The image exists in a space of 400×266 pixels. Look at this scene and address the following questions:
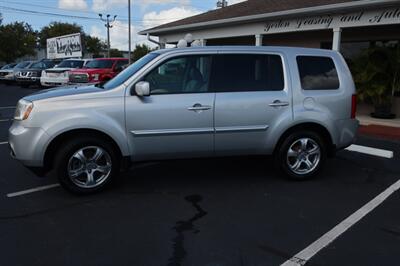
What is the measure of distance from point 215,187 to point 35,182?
2.43 meters

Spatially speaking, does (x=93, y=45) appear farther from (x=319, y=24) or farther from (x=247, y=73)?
(x=247, y=73)

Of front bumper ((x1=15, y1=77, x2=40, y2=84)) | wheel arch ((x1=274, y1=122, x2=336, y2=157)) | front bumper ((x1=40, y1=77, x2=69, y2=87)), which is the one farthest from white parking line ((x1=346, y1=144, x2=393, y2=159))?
front bumper ((x1=15, y1=77, x2=40, y2=84))

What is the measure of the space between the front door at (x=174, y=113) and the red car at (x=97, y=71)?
47.0 feet

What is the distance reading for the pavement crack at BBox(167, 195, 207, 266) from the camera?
148 inches

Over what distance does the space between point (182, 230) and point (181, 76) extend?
2.04 m

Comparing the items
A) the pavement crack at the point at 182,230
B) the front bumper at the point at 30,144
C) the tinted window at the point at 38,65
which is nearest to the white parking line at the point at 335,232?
the pavement crack at the point at 182,230

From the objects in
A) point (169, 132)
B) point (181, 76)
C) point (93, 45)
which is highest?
point (93, 45)

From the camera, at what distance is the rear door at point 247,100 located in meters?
5.57

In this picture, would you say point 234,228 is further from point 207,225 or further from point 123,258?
point 123,258

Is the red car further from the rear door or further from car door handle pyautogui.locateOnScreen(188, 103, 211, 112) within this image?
car door handle pyautogui.locateOnScreen(188, 103, 211, 112)

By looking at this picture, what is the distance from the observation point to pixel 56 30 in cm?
8112

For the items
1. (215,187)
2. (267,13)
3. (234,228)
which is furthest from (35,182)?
(267,13)

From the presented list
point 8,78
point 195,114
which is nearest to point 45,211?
point 195,114

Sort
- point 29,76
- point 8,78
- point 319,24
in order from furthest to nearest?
point 8,78 → point 29,76 → point 319,24
